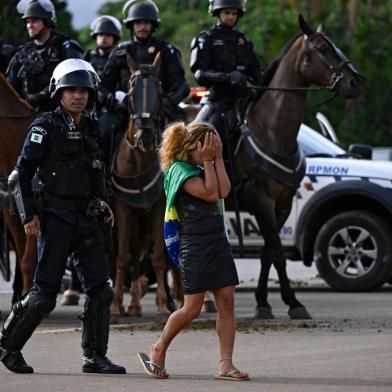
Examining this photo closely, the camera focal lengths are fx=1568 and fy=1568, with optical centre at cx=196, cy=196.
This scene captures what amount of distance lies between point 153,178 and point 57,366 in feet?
14.0

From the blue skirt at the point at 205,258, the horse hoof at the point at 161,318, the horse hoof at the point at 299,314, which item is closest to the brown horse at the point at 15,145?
the horse hoof at the point at 161,318

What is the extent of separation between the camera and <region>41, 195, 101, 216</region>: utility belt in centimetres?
1034

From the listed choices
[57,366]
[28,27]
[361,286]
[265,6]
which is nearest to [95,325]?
[57,366]

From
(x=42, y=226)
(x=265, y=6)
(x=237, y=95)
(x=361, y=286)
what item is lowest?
(x=361, y=286)

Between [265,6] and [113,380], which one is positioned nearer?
[113,380]

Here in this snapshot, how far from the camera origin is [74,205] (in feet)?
34.0

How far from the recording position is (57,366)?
10766mm

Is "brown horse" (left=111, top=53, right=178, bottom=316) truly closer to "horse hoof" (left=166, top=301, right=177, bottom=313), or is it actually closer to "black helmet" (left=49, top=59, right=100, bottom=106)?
"horse hoof" (left=166, top=301, right=177, bottom=313)

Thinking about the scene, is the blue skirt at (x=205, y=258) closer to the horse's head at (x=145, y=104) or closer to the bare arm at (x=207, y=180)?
the bare arm at (x=207, y=180)

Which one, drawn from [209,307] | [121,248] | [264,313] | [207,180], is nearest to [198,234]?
[207,180]

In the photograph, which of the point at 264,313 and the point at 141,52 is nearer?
the point at 264,313

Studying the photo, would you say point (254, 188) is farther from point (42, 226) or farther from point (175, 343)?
point (42, 226)

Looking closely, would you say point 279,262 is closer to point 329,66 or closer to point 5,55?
point 329,66

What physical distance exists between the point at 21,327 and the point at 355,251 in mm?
8284
